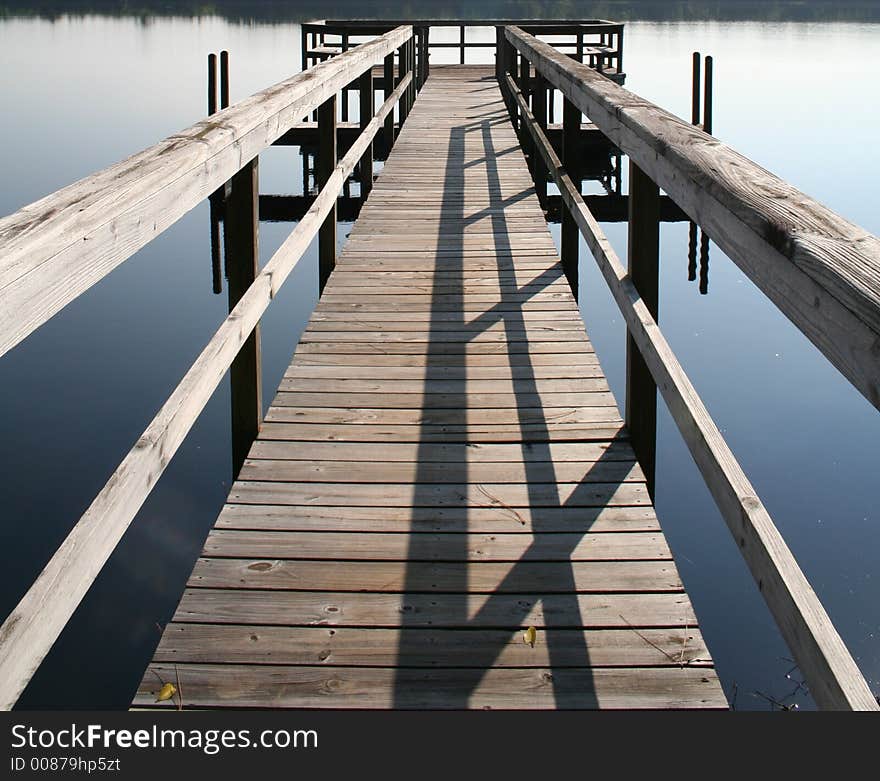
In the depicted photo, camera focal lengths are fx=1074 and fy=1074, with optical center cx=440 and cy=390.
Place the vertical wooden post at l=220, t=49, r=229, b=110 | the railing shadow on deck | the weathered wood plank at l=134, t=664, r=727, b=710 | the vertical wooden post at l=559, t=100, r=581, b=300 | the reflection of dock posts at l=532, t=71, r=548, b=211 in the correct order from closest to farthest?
the weathered wood plank at l=134, t=664, r=727, b=710, the railing shadow on deck, the vertical wooden post at l=559, t=100, r=581, b=300, the reflection of dock posts at l=532, t=71, r=548, b=211, the vertical wooden post at l=220, t=49, r=229, b=110

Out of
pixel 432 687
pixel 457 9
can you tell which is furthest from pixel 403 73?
pixel 457 9

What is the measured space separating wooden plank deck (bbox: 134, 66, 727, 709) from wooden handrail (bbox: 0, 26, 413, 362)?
84 centimetres

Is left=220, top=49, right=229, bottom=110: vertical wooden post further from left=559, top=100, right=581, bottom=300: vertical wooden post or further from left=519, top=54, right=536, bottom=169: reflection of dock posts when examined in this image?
left=559, top=100, right=581, bottom=300: vertical wooden post

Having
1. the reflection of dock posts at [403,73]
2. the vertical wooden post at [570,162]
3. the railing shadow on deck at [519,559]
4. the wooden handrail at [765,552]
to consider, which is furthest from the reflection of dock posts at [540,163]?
the wooden handrail at [765,552]

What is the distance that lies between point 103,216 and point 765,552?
1.15 metres

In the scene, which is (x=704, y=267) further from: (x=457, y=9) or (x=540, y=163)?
(x=457, y=9)

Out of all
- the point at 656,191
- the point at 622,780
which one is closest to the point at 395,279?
the point at 656,191

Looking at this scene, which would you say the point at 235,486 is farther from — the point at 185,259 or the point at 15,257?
the point at 185,259

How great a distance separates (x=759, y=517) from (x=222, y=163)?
1.44 meters

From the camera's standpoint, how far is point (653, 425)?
312cm

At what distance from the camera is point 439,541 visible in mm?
2590

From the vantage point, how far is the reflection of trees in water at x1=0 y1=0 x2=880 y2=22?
57844mm

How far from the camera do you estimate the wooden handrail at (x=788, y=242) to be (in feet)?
4.12

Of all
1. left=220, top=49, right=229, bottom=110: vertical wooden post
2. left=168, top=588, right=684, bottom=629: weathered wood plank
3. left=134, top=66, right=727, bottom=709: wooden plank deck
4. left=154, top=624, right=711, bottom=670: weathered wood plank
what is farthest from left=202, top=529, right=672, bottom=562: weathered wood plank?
left=220, top=49, right=229, bottom=110: vertical wooden post
